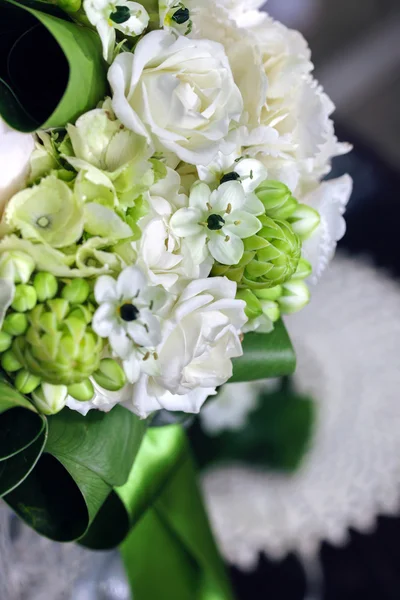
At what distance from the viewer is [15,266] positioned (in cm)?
29

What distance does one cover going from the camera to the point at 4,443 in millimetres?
346

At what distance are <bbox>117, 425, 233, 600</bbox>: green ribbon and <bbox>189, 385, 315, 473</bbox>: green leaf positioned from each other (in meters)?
0.17

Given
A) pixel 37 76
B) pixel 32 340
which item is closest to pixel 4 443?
pixel 32 340

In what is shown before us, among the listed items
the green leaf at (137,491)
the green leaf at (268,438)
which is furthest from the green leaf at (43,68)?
the green leaf at (268,438)

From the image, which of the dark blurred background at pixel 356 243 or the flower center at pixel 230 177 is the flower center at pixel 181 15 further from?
the dark blurred background at pixel 356 243

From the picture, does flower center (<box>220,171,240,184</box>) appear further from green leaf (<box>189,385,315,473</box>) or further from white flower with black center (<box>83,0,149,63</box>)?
green leaf (<box>189,385,315,473</box>)

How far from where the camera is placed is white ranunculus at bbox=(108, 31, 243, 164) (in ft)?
1.02

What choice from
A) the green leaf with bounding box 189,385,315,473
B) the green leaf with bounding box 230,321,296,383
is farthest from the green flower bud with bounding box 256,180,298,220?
the green leaf with bounding box 189,385,315,473

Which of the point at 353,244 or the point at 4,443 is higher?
the point at 4,443

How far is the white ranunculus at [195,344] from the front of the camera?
338 millimetres

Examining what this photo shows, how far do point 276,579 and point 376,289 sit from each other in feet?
1.30

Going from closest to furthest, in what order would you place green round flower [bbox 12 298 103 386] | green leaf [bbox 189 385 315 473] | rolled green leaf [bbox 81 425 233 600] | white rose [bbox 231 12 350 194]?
green round flower [bbox 12 298 103 386], white rose [bbox 231 12 350 194], rolled green leaf [bbox 81 425 233 600], green leaf [bbox 189 385 315 473]

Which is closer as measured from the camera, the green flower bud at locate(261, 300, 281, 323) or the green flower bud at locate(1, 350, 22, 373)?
the green flower bud at locate(1, 350, 22, 373)

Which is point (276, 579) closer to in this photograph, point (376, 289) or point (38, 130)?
point (376, 289)
